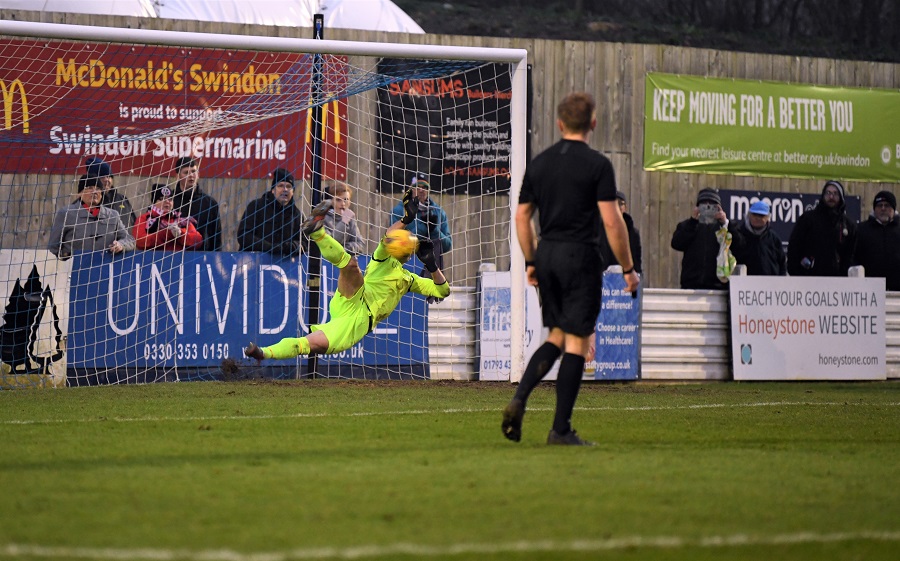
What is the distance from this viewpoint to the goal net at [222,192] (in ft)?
40.7

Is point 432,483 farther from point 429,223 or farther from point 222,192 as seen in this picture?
point 222,192

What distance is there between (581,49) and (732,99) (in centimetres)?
250

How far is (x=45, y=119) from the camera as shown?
601 inches

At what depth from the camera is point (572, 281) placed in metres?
7.24

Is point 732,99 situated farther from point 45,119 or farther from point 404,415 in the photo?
point 404,415

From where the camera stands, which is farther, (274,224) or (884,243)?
(884,243)

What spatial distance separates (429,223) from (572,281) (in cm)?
723

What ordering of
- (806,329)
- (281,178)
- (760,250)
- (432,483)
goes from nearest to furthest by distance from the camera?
(432,483), (281,178), (806,329), (760,250)

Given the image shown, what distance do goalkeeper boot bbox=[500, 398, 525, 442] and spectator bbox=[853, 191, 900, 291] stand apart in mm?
10557

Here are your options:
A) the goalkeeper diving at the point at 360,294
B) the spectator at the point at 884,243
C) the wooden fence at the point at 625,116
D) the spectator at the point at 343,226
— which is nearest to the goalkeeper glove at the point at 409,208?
the goalkeeper diving at the point at 360,294

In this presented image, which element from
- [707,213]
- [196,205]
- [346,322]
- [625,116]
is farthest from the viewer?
[625,116]

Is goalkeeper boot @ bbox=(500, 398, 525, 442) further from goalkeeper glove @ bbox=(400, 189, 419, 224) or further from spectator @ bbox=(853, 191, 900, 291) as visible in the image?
spectator @ bbox=(853, 191, 900, 291)

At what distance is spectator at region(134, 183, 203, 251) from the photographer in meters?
13.2

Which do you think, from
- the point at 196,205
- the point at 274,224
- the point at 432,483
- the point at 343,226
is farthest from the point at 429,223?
the point at 432,483
